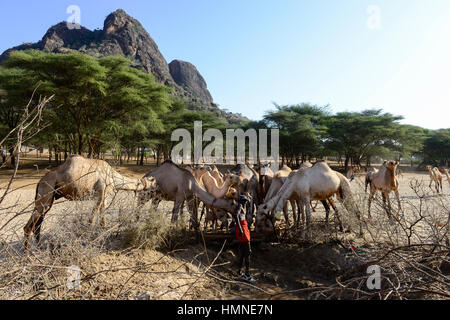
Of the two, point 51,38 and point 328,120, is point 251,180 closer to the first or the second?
point 328,120

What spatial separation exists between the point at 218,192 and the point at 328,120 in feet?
104

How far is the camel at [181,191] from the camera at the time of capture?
Result: 19.1 ft

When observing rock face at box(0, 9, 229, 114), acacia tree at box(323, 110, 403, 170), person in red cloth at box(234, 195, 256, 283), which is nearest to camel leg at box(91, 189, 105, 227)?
person in red cloth at box(234, 195, 256, 283)

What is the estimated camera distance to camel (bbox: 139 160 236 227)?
19.1 ft

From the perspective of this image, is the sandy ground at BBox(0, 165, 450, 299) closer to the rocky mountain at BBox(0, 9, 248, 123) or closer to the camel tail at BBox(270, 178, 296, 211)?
the camel tail at BBox(270, 178, 296, 211)

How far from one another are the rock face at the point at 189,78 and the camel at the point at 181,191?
11170 cm

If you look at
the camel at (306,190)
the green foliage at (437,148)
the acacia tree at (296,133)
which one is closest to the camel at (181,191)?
the camel at (306,190)

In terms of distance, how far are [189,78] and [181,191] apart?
120 m

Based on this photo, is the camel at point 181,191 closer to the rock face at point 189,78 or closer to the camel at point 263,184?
the camel at point 263,184

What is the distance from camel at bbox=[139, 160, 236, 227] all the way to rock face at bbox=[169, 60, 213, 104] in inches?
4398

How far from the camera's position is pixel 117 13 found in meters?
94.7

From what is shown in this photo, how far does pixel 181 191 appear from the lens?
6.09 metres
